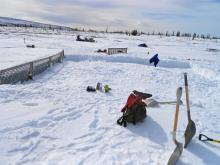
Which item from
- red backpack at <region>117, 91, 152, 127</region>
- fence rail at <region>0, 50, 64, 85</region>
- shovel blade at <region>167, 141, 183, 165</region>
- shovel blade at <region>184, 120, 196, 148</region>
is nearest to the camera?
shovel blade at <region>167, 141, 183, 165</region>

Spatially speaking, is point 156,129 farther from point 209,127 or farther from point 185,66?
point 185,66

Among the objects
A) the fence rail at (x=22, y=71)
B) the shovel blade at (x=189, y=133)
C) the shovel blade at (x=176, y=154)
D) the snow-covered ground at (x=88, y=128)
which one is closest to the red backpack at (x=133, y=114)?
the snow-covered ground at (x=88, y=128)

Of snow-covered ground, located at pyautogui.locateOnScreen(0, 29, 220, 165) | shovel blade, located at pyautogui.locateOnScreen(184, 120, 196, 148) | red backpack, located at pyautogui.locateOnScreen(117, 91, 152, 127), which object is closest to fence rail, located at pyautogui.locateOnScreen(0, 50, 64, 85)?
snow-covered ground, located at pyautogui.locateOnScreen(0, 29, 220, 165)

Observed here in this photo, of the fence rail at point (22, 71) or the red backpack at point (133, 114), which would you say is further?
the fence rail at point (22, 71)

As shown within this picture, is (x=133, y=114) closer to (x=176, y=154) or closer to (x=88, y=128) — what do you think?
(x=88, y=128)

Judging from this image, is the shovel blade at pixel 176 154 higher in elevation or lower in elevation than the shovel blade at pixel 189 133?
lower

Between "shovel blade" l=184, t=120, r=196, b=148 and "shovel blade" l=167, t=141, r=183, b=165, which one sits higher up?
"shovel blade" l=184, t=120, r=196, b=148

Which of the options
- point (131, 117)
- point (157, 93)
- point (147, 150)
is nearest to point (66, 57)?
point (157, 93)

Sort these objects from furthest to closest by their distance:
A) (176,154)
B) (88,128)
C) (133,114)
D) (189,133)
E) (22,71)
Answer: (22,71) → (133,114) → (88,128) → (189,133) → (176,154)

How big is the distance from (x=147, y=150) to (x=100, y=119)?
1.87 meters

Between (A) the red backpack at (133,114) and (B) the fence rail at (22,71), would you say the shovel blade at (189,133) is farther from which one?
(B) the fence rail at (22,71)

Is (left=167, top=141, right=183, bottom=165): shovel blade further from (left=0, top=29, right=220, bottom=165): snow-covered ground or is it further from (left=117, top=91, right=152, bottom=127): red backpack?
(left=117, top=91, right=152, bottom=127): red backpack

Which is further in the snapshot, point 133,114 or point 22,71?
point 22,71

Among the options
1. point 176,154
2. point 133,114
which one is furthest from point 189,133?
point 133,114
